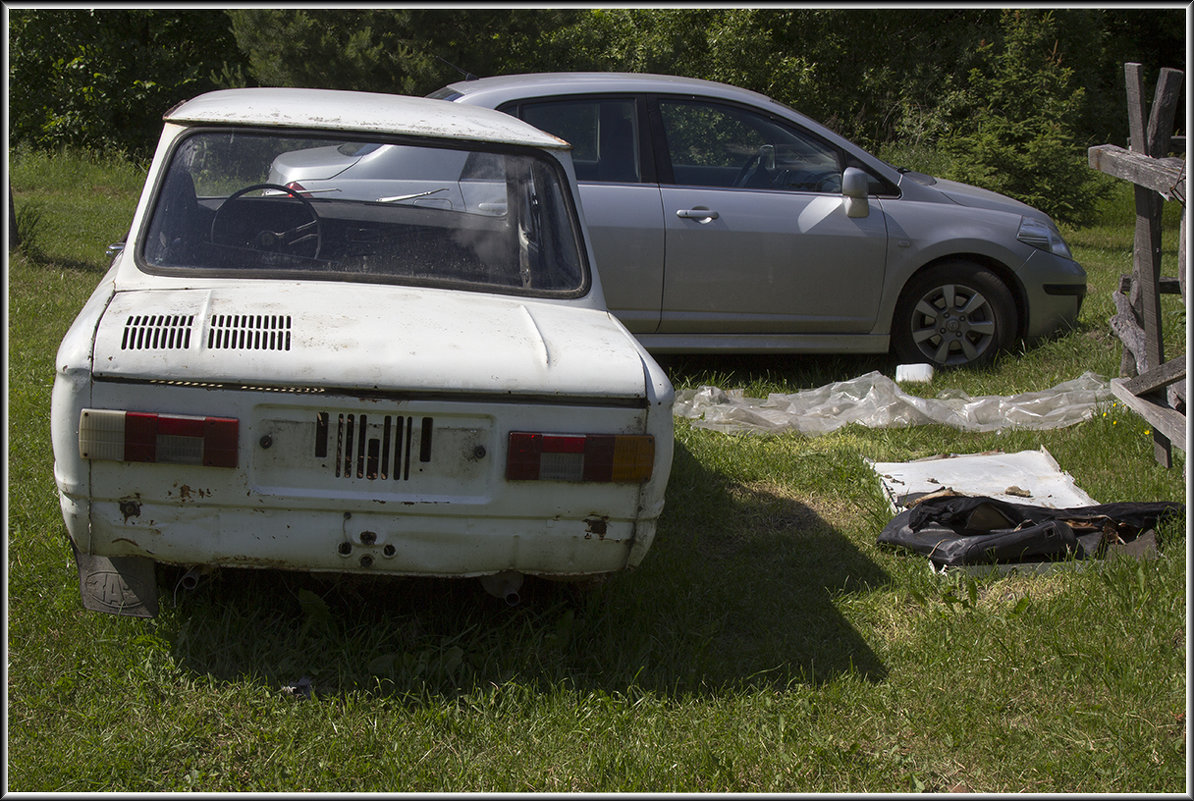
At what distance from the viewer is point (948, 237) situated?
670 cm

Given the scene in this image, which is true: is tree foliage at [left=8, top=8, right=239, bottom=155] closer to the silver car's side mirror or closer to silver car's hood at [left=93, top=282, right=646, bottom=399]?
the silver car's side mirror

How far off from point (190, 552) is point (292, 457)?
41 centimetres

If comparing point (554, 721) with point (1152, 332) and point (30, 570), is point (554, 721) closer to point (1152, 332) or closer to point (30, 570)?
point (30, 570)

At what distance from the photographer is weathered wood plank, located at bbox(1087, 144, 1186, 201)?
189 inches

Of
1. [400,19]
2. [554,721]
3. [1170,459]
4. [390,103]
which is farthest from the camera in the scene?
[400,19]

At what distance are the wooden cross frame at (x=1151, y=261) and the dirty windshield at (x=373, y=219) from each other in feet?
9.72

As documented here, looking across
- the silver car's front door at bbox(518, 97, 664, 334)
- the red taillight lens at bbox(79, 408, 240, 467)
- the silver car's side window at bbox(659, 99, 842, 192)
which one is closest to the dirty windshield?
the red taillight lens at bbox(79, 408, 240, 467)

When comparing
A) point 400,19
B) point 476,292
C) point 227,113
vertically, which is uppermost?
point 400,19

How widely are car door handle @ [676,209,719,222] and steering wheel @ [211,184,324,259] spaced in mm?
2915

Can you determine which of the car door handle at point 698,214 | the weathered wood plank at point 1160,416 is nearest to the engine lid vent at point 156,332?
the car door handle at point 698,214

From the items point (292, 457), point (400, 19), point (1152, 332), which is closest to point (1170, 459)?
point (1152, 332)

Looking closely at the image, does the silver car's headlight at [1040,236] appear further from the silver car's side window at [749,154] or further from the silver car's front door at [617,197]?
the silver car's front door at [617,197]

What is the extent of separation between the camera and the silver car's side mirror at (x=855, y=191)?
6.36 meters

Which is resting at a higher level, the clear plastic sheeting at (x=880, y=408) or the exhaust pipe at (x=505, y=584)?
the exhaust pipe at (x=505, y=584)
